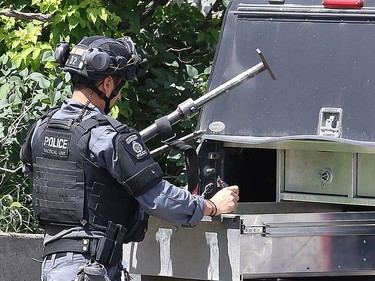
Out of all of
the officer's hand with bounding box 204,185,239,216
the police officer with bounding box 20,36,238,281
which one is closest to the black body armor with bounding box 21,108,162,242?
the police officer with bounding box 20,36,238,281

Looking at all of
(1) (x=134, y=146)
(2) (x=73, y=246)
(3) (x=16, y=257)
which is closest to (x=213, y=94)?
(1) (x=134, y=146)

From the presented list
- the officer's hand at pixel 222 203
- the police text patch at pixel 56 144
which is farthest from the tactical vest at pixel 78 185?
the officer's hand at pixel 222 203

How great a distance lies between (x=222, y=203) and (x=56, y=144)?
82 centimetres

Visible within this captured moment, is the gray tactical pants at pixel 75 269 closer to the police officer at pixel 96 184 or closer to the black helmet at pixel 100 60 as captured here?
the police officer at pixel 96 184

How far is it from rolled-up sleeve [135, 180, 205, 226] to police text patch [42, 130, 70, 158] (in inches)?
15.6

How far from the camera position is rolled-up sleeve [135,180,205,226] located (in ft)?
14.8

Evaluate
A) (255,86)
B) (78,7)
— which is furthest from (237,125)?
(78,7)

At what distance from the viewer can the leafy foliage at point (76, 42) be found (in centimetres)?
673

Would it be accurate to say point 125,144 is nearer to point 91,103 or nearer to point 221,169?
point 91,103

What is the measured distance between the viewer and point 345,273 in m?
4.89

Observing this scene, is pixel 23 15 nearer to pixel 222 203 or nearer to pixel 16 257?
pixel 16 257

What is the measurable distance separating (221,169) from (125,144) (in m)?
1.02

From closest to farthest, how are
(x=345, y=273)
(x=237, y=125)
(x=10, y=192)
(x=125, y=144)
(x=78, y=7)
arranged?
(x=125, y=144)
(x=345, y=273)
(x=237, y=125)
(x=78, y=7)
(x=10, y=192)

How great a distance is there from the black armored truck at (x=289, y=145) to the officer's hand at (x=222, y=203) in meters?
0.06
